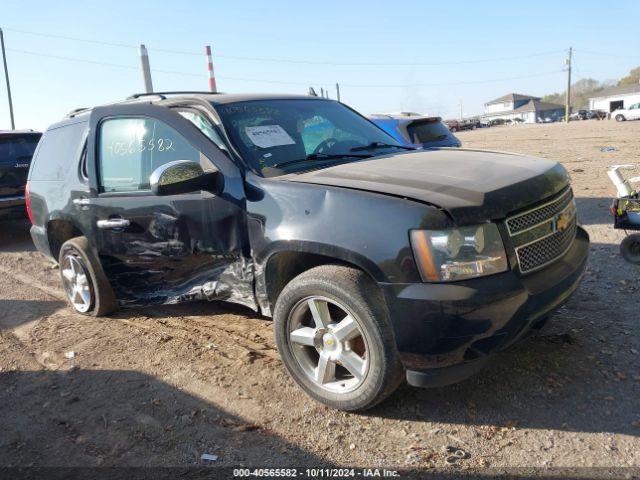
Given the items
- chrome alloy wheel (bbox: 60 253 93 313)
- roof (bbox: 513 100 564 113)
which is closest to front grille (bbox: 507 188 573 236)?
chrome alloy wheel (bbox: 60 253 93 313)

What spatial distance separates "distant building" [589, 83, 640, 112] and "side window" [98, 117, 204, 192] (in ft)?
286

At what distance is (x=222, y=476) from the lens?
2.55m

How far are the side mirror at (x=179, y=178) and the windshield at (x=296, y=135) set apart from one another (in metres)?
0.31

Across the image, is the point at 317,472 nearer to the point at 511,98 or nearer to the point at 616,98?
the point at 616,98

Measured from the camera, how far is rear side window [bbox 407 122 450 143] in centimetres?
851

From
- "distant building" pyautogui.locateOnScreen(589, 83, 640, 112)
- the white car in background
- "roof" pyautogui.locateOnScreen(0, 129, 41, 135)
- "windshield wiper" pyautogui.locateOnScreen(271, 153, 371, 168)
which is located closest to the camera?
"windshield wiper" pyautogui.locateOnScreen(271, 153, 371, 168)

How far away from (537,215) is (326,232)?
118cm

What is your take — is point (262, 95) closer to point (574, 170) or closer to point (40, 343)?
point (40, 343)

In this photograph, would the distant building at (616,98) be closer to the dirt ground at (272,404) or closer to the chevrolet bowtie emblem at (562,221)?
the chevrolet bowtie emblem at (562,221)

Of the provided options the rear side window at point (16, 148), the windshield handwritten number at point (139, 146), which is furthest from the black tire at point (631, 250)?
the rear side window at point (16, 148)

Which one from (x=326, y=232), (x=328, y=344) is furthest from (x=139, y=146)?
(x=328, y=344)

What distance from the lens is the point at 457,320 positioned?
255 cm

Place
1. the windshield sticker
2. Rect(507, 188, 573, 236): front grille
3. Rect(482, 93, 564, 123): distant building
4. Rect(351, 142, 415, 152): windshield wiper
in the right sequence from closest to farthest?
Rect(507, 188, 573, 236): front grille < the windshield sticker < Rect(351, 142, 415, 152): windshield wiper < Rect(482, 93, 564, 123): distant building

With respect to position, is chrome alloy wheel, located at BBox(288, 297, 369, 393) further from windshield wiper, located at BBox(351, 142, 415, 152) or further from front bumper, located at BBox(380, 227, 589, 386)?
windshield wiper, located at BBox(351, 142, 415, 152)
